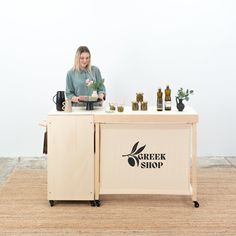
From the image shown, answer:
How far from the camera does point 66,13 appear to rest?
279 inches

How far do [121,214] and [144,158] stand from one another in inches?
22.3

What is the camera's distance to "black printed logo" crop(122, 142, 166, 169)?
5312mm

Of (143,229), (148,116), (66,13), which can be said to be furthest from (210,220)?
(66,13)

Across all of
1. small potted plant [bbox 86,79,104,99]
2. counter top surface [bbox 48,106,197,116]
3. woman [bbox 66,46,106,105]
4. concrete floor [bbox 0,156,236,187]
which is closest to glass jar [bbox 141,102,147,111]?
counter top surface [bbox 48,106,197,116]

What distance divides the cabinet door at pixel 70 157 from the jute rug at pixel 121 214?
0.15 metres

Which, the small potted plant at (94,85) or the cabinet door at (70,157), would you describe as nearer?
the cabinet door at (70,157)

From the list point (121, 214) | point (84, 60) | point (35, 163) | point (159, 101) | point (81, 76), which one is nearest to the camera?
point (121, 214)

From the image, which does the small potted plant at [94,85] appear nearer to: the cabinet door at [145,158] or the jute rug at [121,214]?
the cabinet door at [145,158]

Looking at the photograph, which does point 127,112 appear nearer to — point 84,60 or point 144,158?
point 144,158

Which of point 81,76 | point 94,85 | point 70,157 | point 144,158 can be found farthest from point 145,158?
point 81,76

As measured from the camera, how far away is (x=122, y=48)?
23.4 feet

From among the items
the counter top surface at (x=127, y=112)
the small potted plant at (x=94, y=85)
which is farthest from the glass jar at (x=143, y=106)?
the small potted plant at (x=94, y=85)

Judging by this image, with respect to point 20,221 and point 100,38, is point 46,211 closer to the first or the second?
point 20,221

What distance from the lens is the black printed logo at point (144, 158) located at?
531 cm
